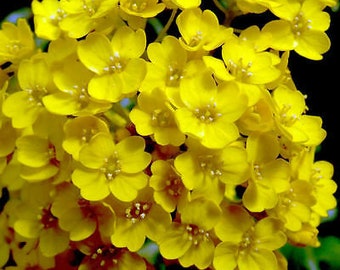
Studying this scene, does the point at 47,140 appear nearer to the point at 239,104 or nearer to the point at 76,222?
the point at 76,222

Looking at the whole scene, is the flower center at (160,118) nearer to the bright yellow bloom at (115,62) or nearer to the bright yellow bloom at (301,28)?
the bright yellow bloom at (115,62)

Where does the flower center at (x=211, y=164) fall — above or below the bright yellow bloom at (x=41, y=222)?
above

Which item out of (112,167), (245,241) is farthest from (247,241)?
(112,167)

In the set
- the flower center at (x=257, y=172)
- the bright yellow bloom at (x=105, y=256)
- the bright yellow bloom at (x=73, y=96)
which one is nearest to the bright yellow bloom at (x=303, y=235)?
the flower center at (x=257, y=172)

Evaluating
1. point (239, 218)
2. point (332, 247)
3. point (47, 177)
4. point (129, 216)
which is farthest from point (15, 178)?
point (332, 247)

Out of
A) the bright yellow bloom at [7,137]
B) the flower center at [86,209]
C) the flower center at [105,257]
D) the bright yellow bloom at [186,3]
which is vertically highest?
the bright yellow bloom at [186,3]
